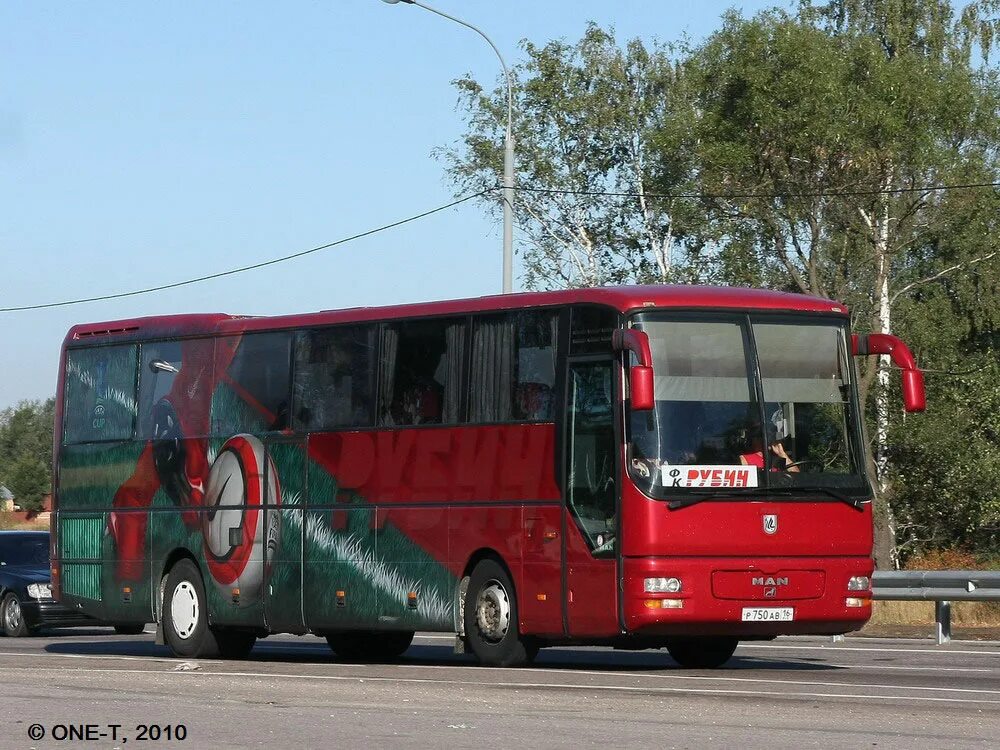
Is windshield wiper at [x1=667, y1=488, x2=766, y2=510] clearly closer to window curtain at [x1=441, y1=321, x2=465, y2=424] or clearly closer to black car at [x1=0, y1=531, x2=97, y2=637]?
window curtain at [x1=441, y1=321, x2=465, y2=424]

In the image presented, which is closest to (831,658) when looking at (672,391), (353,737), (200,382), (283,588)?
(672,391)

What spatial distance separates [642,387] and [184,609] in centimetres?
729

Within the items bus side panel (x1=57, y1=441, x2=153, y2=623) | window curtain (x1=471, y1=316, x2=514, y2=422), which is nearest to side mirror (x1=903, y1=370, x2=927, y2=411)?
window curtain (x1=471, y1=316, x2=514, y2=422)

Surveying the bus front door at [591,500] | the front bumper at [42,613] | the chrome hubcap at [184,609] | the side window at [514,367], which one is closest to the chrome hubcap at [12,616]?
the front bumper at [42,613]

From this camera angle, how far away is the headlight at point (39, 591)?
26500 mm

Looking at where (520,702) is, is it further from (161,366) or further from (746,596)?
(161,366)

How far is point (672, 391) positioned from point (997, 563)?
25.6 metres

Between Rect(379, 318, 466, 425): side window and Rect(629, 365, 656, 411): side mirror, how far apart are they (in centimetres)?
277

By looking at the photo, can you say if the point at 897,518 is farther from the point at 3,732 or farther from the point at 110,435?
the point at 3,732

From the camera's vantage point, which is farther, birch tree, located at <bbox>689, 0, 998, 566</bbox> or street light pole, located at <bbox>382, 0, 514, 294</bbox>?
birch tree, located at <bbox>689, 0, 998, 566</bbox>

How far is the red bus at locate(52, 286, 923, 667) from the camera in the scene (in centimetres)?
1552

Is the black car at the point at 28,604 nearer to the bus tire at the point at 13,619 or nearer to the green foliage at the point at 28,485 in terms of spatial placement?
the bus tire at the point at 13,619

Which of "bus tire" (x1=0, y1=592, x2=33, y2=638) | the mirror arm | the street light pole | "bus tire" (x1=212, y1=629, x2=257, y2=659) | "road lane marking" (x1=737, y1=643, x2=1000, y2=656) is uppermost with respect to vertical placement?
the street light pole

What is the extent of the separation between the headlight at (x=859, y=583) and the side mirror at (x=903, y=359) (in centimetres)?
151
